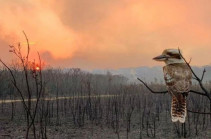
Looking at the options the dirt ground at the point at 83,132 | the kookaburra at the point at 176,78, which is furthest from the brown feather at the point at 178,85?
the dirt ground at the point at 83,132

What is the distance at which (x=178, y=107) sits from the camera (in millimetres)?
999

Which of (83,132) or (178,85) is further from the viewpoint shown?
(83,132)

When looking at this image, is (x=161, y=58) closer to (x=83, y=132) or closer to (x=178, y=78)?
(x=178, y=78)

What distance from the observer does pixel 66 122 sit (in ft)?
59.0

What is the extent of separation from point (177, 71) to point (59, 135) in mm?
13984

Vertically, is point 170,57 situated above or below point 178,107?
above

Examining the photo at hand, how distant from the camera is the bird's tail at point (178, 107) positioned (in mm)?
968

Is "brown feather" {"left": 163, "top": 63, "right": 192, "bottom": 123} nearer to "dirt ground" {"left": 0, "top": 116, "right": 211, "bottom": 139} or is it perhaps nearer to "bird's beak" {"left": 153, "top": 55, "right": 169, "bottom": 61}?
"bird's beak" {"left": 153, "top": 55, "right": 169, "bottom": 61}

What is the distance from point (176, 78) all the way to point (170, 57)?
7cm

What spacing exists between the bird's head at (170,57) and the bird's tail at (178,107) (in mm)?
108

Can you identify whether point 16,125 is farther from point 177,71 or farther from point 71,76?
point 71,76

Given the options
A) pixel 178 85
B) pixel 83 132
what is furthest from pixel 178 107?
pixel 83 132

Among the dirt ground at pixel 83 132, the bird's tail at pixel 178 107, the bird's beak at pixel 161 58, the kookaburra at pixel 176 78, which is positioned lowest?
the dirt ground at pixel 83 132

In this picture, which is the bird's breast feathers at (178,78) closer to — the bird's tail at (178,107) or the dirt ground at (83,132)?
the bird's tail at (178,107)
